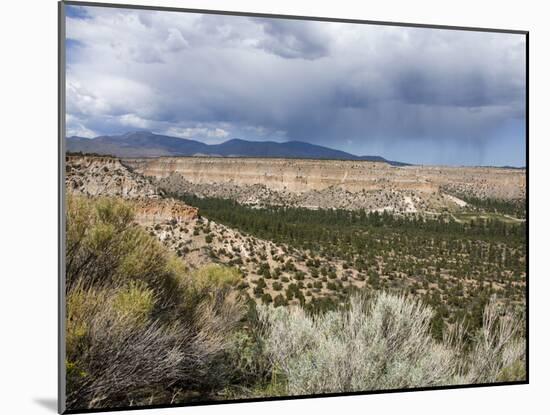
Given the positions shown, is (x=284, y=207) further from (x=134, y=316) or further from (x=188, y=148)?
(x=134, y=316)

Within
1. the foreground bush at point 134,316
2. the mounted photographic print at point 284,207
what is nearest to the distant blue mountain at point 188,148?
the mounted photographic print at point 284,207

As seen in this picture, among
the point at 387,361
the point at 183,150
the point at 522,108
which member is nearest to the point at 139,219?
the point at 183,150

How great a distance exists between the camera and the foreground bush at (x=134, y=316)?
7102 millimetres

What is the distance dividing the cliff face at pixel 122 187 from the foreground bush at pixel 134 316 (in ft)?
0.32

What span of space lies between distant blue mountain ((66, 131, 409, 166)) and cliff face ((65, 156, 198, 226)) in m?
0.11

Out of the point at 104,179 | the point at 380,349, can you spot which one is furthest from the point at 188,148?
the point at 380,349

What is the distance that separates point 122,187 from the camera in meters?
7.44

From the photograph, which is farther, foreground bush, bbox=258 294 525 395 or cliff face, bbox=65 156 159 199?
foreground bush, bbox=258 294 525 395

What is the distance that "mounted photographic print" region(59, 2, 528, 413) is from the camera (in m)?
7.24

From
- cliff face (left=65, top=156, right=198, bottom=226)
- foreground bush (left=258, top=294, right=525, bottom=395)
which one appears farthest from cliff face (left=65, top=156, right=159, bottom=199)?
foreground bush (left=258, top=294, right=525, bottom=395)

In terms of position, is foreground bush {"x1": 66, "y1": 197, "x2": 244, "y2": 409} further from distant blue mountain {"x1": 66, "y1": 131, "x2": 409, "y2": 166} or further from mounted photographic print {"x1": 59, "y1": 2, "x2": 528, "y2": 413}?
distant blue mountain {"x1": 66, "y1": 131, "x2": 409, "y2": 166}

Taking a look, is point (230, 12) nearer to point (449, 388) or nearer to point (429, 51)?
point (429, 51)

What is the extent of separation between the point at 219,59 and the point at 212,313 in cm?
225

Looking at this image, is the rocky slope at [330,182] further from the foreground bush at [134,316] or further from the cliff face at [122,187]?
the foreground bush at [134,316]
